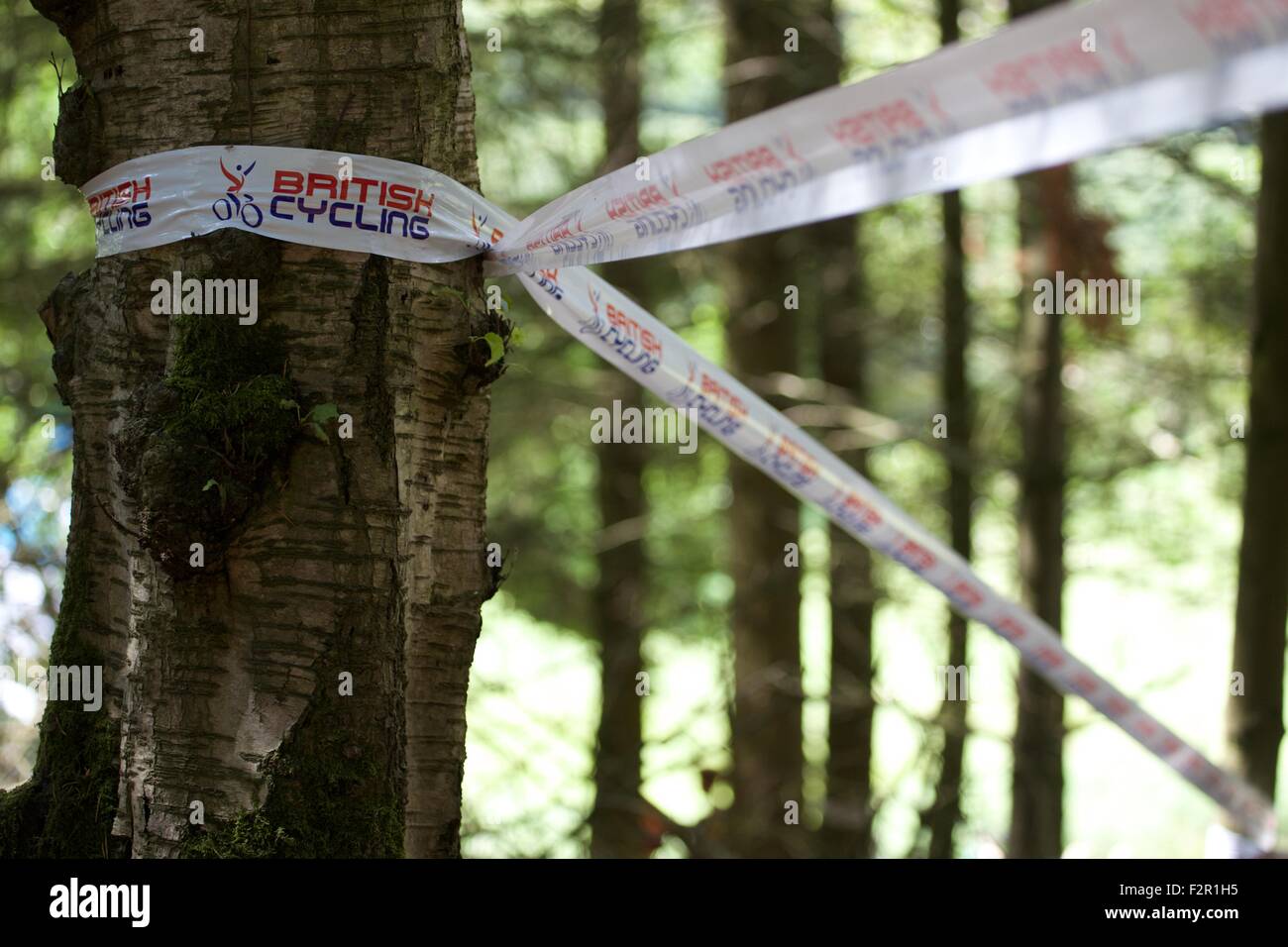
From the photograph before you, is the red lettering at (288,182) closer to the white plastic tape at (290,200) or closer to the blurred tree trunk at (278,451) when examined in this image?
the white plastic tape at (290,200)

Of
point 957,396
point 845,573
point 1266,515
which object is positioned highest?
point 957,396

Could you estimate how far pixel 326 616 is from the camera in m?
2.60

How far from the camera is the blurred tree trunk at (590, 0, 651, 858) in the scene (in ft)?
32.1

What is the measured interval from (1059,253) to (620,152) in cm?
397

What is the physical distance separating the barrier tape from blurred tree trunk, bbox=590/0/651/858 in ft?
20.3

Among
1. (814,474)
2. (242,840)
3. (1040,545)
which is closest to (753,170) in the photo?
(814,474)

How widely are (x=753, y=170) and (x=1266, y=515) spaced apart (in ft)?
13.6

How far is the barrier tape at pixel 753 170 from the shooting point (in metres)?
2.06

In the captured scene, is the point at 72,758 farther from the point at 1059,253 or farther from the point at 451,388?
the point at 1059,253

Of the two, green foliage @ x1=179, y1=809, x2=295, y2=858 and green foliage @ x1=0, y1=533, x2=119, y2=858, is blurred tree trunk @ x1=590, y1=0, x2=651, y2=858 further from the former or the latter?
green foliage @ x1=179, y1=809, x2=295, y2=858

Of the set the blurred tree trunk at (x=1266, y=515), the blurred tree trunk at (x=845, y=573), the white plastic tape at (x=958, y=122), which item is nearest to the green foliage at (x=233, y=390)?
the white plastic tape at (x=958, y=122)

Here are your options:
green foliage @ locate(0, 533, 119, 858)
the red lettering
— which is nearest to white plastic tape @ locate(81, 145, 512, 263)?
the red lettering

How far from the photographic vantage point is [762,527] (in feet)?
32.8

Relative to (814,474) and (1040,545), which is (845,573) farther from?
(814,474)
